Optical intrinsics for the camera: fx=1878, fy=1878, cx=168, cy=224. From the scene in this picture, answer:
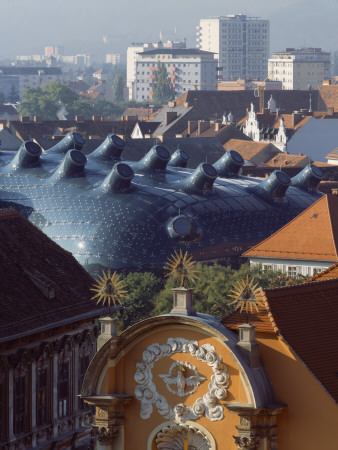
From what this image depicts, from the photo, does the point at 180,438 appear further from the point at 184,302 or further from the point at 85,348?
the point at 85,348

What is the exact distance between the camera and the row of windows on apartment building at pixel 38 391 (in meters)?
70.4

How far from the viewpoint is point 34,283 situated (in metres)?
75.8

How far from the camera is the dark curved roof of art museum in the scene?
134 meters

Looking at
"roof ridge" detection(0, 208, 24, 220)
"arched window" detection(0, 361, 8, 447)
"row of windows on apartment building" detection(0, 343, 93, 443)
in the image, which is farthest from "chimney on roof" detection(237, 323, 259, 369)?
"roof ridge" detection(0, 208, 24, 220)

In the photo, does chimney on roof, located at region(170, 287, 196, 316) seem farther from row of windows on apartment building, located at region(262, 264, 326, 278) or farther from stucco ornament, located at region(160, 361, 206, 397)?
row of windows on apartment building, located at region(262, 264, 326, 278)

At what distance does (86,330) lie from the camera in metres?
77.6

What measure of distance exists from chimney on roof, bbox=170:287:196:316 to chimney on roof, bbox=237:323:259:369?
259cm

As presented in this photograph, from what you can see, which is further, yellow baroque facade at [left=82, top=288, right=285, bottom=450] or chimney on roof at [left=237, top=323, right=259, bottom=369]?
yellow baroque facade at [left=82, top=288, right=285, bottom=450]

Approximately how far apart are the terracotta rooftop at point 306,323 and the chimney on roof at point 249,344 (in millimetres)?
609

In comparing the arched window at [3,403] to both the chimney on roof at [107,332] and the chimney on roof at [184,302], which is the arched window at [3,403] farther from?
the chimney on roof at [184,302]

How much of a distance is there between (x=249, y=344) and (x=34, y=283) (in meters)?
24.2

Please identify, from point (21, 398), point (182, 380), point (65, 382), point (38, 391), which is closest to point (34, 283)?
point (65, 382)

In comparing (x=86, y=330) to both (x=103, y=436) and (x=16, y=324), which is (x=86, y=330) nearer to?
(x=16, y=324)

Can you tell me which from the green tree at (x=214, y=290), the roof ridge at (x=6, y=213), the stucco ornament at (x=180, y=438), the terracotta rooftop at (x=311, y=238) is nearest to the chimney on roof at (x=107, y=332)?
the stucco ornament at (x=180, y=438)
